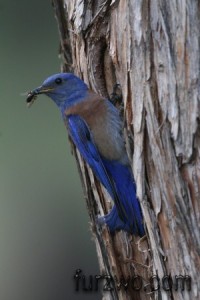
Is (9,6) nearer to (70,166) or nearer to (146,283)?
(70,166)

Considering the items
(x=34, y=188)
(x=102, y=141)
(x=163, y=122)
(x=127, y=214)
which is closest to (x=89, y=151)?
(x=102, y=141)

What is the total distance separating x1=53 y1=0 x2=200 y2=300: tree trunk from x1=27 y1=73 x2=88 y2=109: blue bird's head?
45cm

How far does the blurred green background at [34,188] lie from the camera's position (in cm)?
582

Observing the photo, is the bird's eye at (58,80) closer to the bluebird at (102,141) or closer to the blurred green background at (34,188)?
the bluebird at (102,141)

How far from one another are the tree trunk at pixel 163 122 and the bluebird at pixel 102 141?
219mm

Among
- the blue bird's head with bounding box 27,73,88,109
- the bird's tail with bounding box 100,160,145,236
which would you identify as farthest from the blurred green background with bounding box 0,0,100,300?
the bird's tail with bounding box 100,160,145,236

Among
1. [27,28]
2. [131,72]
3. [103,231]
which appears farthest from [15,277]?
[131,72]

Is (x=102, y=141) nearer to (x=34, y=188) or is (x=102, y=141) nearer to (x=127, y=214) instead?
(x=127, y=214)

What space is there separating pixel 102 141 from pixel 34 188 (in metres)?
1.16

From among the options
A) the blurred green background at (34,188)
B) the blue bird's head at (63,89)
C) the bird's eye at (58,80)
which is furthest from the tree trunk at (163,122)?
the blurred green background at (34,188)

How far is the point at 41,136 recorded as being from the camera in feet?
19.6

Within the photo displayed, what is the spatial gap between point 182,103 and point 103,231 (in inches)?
40.9

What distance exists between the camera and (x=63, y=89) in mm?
5055

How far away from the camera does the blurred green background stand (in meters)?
5.82
